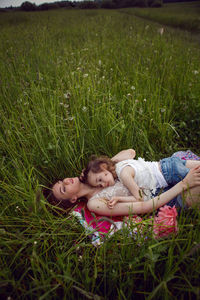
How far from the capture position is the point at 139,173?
203 centimetres

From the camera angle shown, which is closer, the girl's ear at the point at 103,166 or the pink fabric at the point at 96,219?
the pink fabric at the point at 96,219

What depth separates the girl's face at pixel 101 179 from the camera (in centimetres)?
198

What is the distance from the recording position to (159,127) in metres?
2.48

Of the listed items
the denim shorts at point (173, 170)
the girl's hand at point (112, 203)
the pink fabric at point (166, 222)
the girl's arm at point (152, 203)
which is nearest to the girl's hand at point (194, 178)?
the girl's arm at point (152, 203)

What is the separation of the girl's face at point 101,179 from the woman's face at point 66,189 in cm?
14

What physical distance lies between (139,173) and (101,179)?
1.24ft

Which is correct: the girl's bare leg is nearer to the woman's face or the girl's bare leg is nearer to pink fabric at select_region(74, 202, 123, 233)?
pink fabric at select_region(74, 202, 123, 233)

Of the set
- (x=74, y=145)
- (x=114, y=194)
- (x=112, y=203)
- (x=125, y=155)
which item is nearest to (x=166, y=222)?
(x=112, y=203)

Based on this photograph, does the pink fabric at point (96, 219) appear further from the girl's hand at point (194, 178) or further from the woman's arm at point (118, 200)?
the girl's hand at point (194, 178)

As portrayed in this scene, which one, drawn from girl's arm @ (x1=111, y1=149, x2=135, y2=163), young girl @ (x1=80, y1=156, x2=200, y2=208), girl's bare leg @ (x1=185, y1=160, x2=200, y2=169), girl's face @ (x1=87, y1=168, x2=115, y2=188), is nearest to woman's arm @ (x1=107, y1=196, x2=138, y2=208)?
young girl @ (x1=80, y1=156, x2=200, y2=208)

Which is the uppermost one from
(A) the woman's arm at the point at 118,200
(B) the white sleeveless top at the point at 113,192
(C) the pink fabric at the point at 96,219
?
(A) the woman's arm at the point at 118,200

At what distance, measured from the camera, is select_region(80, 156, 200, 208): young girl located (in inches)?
77.7

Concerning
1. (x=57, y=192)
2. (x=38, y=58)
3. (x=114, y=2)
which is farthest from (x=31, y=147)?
(x=114, y=2)

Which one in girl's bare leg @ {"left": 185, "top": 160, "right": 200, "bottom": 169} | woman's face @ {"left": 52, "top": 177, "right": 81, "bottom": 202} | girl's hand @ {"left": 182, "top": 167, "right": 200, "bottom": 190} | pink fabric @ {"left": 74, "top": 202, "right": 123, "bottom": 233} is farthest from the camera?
girl's bare leg @ {"left": 185, "top": 160, "right": 200, "bottom": 169}
